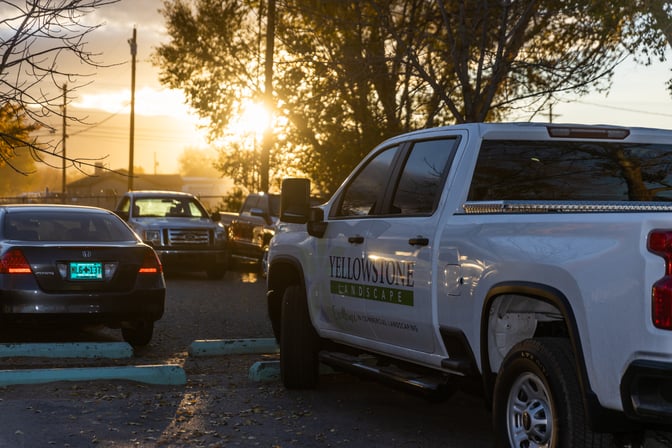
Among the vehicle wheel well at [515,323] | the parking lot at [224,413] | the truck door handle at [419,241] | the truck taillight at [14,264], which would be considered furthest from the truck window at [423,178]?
the truck taillight at [14,264]

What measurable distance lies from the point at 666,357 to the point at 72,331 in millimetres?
9773

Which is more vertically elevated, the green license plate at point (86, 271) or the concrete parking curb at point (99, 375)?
the green license plate at point (86, 271)

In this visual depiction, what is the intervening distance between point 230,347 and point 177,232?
11.9m

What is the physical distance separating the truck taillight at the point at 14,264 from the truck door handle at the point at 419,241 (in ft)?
17.7

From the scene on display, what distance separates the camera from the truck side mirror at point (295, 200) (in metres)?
8.42

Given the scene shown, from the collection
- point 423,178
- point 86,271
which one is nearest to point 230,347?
point 86,271

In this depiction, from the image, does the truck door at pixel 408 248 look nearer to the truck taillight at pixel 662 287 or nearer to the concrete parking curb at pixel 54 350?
the truck taillight at pixel 662 287

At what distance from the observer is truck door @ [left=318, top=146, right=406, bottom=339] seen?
790 centimetres

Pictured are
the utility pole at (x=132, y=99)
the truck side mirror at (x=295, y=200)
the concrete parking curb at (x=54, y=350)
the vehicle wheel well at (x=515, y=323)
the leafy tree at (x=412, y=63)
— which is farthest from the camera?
the utility pole at (x=132, y=99)

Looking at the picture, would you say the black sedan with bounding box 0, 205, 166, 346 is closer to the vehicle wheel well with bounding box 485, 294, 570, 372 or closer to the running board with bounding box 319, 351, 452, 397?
the running board with bounding box 319, 351, 452, 397

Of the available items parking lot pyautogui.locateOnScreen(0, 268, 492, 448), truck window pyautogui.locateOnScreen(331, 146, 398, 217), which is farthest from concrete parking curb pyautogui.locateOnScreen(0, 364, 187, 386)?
truck window pyautogui.locateOnScreen(331, 146, 398, 217)

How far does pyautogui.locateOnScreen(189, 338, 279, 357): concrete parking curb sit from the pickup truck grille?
1158 centimetres

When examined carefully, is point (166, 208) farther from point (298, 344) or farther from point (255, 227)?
point (298, 344)

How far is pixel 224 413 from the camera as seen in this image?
27.3 ft
